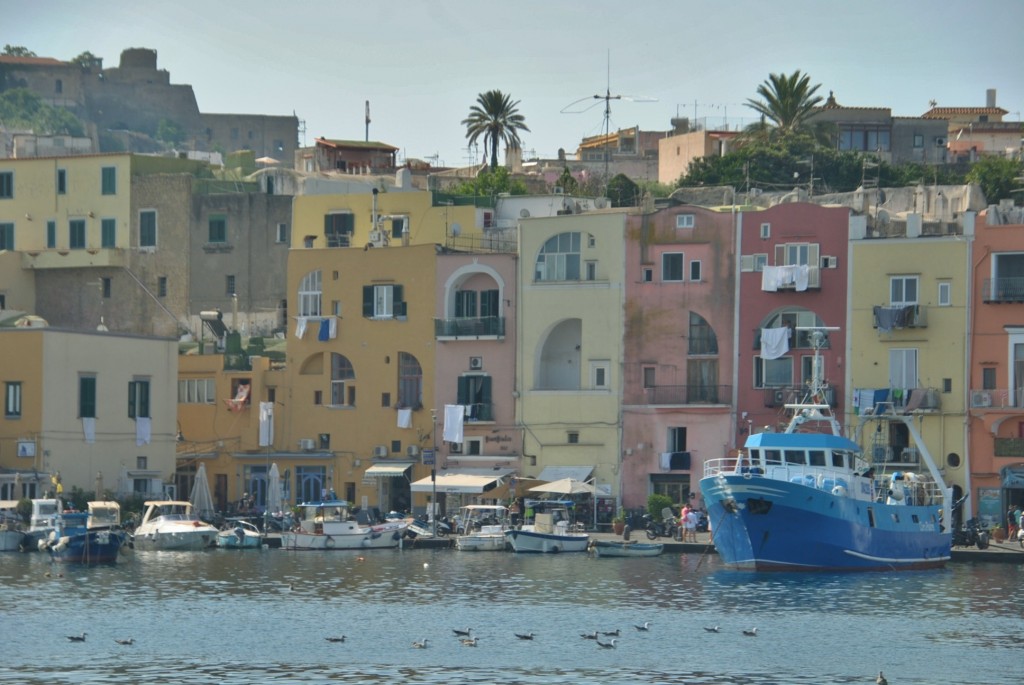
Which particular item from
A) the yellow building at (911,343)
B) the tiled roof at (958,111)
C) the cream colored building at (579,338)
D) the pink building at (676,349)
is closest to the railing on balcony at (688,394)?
the pink building at (676,349)

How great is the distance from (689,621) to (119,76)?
5659 inches

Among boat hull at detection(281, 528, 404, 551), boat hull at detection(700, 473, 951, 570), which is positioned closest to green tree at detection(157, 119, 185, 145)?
boat hull at detection(281, 528, 404, 551)

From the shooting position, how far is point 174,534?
79438mm

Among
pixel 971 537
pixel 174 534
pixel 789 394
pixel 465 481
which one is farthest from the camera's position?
pixel 465 481

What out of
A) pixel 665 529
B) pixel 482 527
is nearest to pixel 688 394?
pixel 665 529

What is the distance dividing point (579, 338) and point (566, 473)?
5.91 m

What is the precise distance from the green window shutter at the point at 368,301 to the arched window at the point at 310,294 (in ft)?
7.45

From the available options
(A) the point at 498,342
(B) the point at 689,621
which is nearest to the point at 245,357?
(A) the point at 498,342

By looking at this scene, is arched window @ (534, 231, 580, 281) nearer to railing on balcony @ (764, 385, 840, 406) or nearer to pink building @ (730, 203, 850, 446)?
pink building @ (730, 203, 850, 446)

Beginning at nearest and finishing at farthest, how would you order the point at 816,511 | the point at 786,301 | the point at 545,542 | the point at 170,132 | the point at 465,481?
the point at 816,511 → the point at 545,542 → the point at 786,301 → the point at 465,481 → the point at 170,132

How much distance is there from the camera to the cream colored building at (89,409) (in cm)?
8438

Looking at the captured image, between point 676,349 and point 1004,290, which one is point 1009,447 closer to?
point 1004,290

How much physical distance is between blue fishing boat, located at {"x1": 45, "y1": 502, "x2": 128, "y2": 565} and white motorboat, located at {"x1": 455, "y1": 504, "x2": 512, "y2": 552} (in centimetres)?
1193

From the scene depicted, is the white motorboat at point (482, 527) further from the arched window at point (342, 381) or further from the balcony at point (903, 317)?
the balcony at point (903, 317)
